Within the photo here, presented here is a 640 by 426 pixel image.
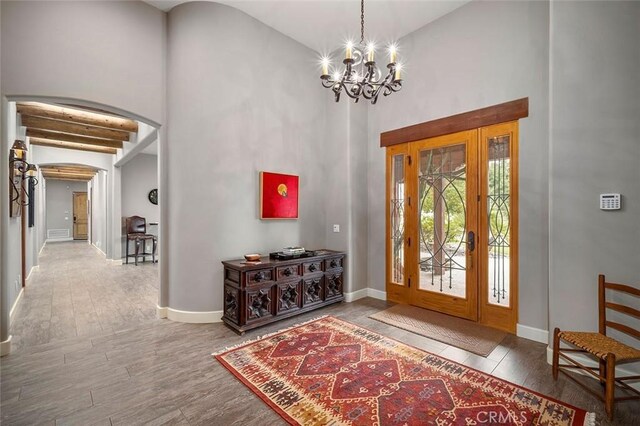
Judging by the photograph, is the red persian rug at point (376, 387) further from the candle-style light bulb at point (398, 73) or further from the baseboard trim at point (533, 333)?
the candle-style light bulb at point (398, 73)

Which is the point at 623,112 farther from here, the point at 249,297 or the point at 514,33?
the point at 249,297

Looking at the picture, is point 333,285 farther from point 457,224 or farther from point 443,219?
point 457,224

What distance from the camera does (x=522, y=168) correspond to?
10.6 feet

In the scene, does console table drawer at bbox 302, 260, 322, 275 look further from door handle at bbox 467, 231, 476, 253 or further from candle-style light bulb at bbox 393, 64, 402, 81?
candle-style light bulb at bbox 393, 64, 402, 81

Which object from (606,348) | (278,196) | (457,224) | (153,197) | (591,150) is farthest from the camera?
(153,197)

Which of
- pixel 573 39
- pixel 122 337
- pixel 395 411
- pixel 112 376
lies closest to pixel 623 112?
pixel 573 39

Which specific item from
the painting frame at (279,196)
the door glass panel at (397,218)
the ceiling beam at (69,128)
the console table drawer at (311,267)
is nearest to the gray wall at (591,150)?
the door glass panel at (397,218)

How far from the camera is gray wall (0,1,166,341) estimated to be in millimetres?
2791

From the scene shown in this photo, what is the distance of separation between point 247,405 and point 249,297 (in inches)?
55.5

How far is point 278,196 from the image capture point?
14.0 feet

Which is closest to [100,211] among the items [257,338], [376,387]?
[257,338]

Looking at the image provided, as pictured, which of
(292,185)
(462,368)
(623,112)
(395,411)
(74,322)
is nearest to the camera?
(395,411)

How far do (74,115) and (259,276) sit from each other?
15.5 feet

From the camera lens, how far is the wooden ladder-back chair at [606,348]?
1910 millimetres
